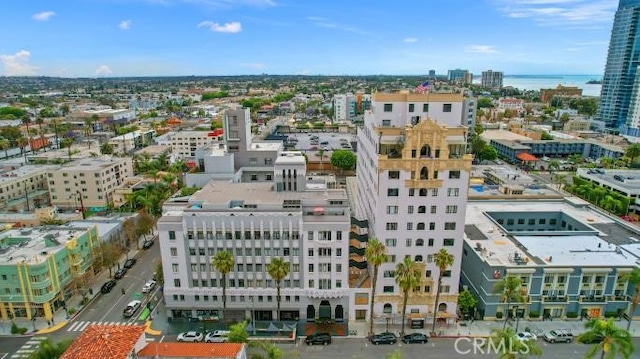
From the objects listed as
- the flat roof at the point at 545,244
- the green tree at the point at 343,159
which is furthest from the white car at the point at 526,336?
the green tree at the point at 343,159

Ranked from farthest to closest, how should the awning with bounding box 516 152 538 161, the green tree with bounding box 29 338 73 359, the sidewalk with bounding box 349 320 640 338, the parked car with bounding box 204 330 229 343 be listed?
the awning with bounding box 516 152 538 161 → the sidewalk with bounding box 349 320 640 338 → the parked car with bounding box 204 330 229 343 → the green tree with bounding box 29 338 73 359

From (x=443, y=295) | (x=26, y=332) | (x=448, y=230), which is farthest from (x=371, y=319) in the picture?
(x=26, y=332)

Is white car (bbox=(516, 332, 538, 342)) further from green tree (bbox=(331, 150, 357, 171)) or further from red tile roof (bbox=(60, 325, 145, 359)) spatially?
green tree (bbox=(331, 150, 357, 171))

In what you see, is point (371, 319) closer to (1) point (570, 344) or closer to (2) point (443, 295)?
(2) point (443, 295)

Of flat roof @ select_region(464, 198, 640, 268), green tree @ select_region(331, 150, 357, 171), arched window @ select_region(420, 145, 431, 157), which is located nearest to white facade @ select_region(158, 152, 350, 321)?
arched window @ select_region(420, 145, 431, 157)

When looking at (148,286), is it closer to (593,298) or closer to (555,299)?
(555,299)

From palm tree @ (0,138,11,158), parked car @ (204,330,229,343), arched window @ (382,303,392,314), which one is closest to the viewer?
parked car @ (204,330,229,343)
